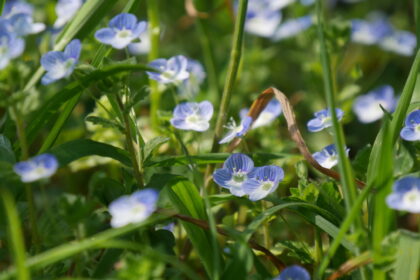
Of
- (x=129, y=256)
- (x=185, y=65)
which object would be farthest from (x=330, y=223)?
(x=185, y=65)

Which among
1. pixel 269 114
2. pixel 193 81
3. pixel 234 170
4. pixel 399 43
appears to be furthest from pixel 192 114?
pixel 399 43

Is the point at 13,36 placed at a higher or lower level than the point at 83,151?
higher

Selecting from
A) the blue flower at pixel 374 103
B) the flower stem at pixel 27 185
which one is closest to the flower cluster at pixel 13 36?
the flower stem at pixel 27 185

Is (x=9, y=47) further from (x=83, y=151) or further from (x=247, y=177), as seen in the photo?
(x=247, y=177)

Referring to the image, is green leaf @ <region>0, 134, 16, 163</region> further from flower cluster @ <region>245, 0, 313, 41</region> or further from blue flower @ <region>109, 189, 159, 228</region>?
flower cluster @ <region>245, 0, 313, 41</region>

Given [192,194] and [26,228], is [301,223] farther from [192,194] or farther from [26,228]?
[26,228]

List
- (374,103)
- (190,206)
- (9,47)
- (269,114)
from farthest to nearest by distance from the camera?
(374,103) → (269,114) → (190,206) → (9,47)

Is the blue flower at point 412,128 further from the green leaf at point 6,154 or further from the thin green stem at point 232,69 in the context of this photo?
the green leaf at point 6,154
